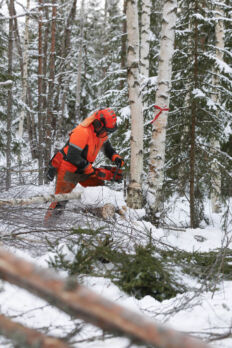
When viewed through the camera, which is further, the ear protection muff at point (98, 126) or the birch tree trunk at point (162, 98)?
the birch tree trunk at point (162, 98)

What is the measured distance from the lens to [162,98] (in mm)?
5871

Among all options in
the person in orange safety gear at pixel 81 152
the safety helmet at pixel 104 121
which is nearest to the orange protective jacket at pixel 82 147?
the person in orange safety gear at pixel 81 152

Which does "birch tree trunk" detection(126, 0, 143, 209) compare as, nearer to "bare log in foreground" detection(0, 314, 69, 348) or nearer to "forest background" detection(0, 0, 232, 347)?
"forest background" detection(0, 0, 232, 347)

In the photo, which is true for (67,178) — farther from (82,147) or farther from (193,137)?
(193,137)

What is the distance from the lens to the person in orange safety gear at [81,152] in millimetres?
5070

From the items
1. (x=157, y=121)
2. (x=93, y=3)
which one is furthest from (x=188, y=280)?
(x=93, y=3)

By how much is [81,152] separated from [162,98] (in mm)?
1969

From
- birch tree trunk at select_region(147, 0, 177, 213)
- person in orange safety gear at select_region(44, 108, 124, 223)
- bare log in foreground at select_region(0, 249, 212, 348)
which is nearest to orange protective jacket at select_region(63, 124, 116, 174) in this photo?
person in orange safety gear at select_region(44, 108, 124, 223)

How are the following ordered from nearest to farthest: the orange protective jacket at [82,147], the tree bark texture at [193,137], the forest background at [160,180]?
1. the forest background at [160,180]
2. the orange protective jacket at [82,147]
3. the tree bark texture at [193,137]

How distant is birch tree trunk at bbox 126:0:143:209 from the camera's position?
17.6ft

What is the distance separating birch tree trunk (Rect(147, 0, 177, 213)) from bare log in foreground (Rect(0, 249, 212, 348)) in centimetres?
486

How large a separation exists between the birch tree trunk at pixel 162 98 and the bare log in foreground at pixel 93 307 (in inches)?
191

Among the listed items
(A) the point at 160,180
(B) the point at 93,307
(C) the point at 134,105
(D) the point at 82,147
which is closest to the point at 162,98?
(C) the point at 134,105

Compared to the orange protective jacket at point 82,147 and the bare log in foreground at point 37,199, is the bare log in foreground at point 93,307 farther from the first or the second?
the orange protective jacket at point 82,147
